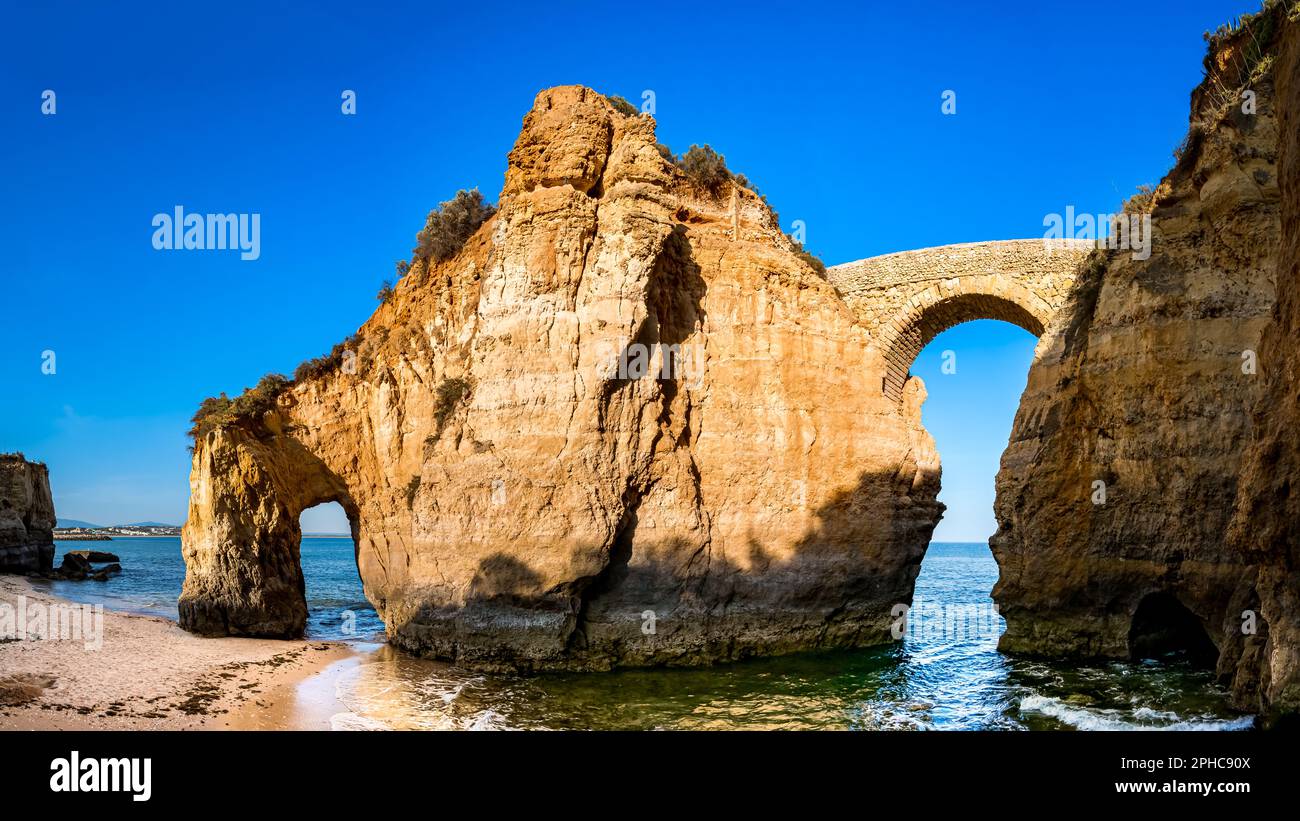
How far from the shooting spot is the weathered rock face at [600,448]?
49.0 ft

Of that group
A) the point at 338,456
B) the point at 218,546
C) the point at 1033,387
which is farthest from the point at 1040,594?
the point at 218,546

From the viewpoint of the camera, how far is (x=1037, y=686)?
12.8 meters

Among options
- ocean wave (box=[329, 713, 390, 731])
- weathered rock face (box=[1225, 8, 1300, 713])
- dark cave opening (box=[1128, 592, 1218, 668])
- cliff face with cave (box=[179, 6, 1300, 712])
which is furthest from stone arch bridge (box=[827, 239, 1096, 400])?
ocean wave (box=[329, 713, 390, 731])

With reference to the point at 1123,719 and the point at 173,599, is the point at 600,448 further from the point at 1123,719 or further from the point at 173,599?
the point at 173,599

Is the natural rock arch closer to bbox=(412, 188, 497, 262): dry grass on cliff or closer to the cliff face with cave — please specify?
the cliff face with cave

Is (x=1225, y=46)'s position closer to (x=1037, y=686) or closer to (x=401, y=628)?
(x=1037, y=686)

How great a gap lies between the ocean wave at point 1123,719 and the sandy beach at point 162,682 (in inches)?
396

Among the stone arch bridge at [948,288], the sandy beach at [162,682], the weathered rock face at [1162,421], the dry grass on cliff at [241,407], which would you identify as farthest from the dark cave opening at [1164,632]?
the dry grass on cliff at [241,407]

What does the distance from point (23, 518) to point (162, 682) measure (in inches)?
1127

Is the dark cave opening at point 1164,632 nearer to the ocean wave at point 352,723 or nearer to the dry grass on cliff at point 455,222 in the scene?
the ocean wave at point 352,723

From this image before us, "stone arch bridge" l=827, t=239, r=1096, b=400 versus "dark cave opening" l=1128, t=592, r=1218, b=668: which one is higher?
"stone arch bridge" l=827, t=239, r=1096, b=400

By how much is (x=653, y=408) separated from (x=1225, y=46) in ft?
35.4

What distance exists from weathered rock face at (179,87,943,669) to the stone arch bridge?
120 inches

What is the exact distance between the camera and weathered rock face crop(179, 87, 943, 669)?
49.0ft
